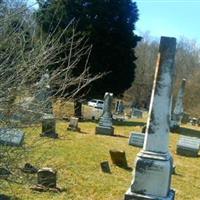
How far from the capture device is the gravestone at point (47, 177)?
10523 millimetres

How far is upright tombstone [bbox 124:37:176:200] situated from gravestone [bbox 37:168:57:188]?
66.9 inches

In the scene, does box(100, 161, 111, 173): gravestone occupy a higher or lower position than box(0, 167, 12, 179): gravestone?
lower

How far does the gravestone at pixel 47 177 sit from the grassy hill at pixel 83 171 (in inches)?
6.1

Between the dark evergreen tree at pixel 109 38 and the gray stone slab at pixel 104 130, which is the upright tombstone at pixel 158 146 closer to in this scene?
the gray stone slab at pixel 104 130

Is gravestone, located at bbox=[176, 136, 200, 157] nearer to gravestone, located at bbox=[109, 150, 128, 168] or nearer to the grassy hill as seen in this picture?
the grassy hill

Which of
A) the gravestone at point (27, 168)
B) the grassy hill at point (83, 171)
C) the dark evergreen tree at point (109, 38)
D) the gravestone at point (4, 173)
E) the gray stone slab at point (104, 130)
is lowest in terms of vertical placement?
the grassy hill at point (83, 171)

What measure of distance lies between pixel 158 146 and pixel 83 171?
3854 millimetres

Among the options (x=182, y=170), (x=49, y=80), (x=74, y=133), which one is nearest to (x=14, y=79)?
(x=49, y=80)

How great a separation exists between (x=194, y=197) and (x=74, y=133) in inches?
338

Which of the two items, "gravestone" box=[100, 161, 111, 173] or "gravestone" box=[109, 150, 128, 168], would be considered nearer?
"gravestone" box=[100, 161, 111, 173]

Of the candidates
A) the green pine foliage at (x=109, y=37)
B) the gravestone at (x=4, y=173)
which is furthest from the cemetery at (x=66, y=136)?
the green pine foliage at (x=109, y=37)

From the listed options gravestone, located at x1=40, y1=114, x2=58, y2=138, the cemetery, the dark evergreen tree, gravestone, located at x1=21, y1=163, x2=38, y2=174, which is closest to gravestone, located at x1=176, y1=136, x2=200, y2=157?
the cemetery

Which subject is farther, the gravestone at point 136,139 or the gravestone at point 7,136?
the gravestone at point 136,139

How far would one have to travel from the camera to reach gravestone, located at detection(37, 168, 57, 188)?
1052 cm
